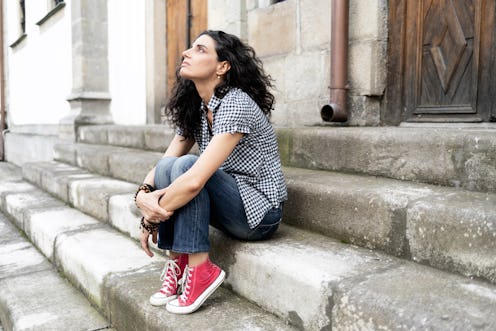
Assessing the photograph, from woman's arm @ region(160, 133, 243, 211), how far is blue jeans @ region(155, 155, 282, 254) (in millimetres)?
53

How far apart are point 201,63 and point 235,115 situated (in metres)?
0.33

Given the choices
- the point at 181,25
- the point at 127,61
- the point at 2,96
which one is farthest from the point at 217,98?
the point at 2,96

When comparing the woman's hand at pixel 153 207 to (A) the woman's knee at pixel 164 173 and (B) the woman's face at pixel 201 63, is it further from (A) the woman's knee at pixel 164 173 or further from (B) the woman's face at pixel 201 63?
(B) the woman's face at pixel 201 63

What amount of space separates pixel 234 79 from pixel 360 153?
2.58 ft

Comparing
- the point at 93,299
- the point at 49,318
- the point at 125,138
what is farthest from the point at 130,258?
the point at 125,138

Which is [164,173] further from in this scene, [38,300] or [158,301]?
[38,300]

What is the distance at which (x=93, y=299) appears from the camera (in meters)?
2.31

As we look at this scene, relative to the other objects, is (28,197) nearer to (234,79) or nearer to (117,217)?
(117,217)

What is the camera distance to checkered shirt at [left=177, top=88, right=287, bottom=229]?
1.86 meters

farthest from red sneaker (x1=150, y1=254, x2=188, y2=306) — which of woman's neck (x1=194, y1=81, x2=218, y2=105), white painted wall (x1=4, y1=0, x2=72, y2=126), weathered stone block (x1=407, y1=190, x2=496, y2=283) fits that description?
white painted wall (x1=4, y1=0, x2=72, y2=126)

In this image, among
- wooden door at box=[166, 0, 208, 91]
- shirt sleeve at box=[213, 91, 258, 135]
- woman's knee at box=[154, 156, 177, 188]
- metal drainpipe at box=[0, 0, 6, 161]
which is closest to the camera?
shirt sleeve at box=[213, 91, 258, 135]

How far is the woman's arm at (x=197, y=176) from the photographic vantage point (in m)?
1.71

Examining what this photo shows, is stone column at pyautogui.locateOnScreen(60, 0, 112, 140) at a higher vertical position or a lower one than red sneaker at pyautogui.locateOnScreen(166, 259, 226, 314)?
higher

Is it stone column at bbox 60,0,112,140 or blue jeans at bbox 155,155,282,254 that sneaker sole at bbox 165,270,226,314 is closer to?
blue jeans at bbox 155,155,282,254
